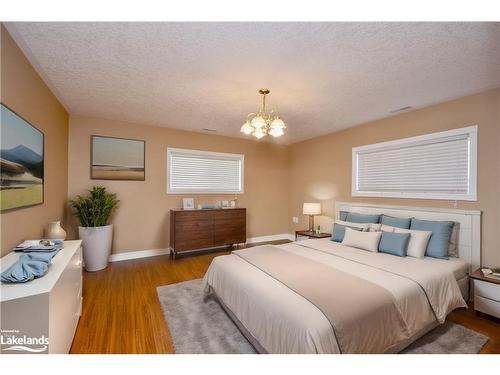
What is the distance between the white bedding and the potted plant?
6.83 feet

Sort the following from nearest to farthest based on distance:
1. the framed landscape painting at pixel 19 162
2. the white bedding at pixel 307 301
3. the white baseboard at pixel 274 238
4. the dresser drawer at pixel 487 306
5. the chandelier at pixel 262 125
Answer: the white bedding at pixel 307 301
the framed landscape painting at pixel 19 162
the dresser drawer at pixel 487 306
the chandelier at pixel 262 125
the white baseboard at pixel 274 238

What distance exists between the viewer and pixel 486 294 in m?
2.30

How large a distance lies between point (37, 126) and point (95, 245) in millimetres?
1953

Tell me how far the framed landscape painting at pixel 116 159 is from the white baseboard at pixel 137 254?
1403 millimetres

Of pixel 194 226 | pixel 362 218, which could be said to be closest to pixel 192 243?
pixel 194 226

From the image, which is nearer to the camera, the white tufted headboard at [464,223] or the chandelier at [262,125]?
the chandelier at [262,125]

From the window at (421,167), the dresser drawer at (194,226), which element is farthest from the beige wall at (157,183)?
the window at (421,167)

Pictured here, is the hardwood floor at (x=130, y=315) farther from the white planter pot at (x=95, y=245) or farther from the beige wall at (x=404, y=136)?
the beige wall at (x=404, y=136)

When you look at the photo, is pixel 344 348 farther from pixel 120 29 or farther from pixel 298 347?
pixel 120 29

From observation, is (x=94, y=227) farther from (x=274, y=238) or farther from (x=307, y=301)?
(x=274, y=238)

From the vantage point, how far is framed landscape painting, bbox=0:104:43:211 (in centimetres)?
168

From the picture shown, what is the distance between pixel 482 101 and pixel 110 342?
4738 millimetres

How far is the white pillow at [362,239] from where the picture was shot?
116 inches

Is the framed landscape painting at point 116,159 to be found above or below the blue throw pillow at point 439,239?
above
